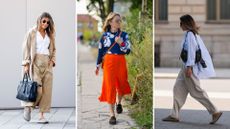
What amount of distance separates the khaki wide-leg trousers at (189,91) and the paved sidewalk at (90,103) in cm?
180

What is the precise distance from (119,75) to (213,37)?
13275mm

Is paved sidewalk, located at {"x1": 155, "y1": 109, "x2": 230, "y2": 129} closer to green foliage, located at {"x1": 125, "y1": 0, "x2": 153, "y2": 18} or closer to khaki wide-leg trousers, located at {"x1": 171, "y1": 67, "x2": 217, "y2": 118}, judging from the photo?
khaki wide-leg trousers, located at {"x1": 171, "y1": 67, "x2": 217, "y2": 118}

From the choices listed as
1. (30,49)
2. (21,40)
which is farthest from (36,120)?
(21,40)

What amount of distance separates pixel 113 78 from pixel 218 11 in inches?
539

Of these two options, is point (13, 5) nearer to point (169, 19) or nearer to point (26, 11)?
point (26, 11)

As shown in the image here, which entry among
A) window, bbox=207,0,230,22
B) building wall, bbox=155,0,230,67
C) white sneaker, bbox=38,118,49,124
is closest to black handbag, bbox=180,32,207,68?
white sneaker, bbox=38,118,49,124

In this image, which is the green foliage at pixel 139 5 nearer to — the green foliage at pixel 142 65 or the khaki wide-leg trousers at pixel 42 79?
the green foliage at pixel 142 65

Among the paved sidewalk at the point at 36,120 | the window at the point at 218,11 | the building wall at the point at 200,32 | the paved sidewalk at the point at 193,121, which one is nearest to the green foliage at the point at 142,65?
the paved sidewalk at the point at 193,121

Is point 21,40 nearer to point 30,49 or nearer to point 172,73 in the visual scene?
point 30,49

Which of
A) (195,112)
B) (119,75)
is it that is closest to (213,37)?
(195,112)

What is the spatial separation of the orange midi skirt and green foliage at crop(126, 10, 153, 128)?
7 centimetres

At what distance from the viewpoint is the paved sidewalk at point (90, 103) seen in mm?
6152

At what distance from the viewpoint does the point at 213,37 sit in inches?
750

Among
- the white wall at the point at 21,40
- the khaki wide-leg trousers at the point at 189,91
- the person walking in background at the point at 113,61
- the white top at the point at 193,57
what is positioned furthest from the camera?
the white wall at the point at 21,40
